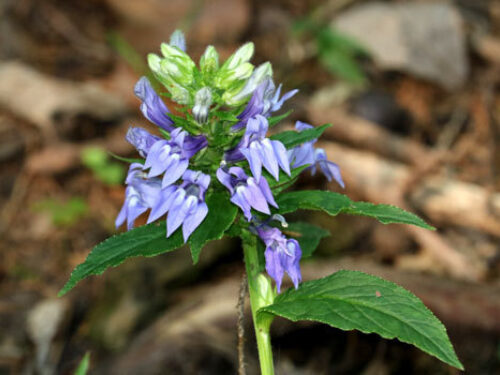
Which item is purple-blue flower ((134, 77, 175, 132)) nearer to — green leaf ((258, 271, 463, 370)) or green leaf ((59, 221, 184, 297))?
green leaf ((59, 221, 184, 297))

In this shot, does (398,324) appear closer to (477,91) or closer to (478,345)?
(478,345)

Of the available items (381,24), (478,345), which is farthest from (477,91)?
(478,345)

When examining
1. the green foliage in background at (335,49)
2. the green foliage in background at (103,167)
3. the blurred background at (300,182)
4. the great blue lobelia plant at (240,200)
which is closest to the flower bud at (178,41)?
the great blue lobelia plant at (240,200)

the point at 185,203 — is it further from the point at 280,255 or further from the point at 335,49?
the point at 335,49

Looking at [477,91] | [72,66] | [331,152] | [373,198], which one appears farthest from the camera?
[72,66]

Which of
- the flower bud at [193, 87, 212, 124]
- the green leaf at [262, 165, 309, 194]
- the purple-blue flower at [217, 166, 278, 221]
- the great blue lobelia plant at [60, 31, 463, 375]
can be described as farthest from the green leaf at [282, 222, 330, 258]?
the flower bud at [193, 87, 212, 124]

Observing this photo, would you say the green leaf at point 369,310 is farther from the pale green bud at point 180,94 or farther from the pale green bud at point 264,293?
the pale green bud at point 180,94
